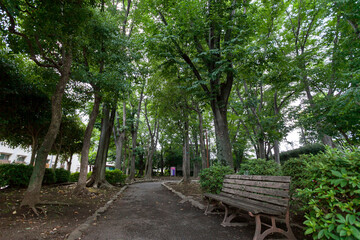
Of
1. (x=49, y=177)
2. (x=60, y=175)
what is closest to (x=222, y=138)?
(x=49, y=177)

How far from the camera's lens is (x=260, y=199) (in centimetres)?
315

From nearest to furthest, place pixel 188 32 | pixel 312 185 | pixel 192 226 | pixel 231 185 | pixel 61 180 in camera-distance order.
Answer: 1. pixel 312 185
2. pixel 192 226
3. pixel 231 185
4. pixel 188 32
5. pixel 61 180

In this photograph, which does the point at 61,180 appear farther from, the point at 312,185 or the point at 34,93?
the point at 312,185

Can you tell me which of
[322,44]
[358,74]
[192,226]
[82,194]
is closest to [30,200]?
[82,194]

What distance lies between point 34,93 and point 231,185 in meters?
9.15

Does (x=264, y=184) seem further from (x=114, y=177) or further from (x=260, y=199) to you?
(x=114, y=177)

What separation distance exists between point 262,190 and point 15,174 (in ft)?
32.2

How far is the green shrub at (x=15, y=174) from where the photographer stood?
739cm

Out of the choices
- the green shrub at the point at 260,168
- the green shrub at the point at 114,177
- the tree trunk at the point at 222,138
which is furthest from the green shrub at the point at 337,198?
the green shrub at the point at 114,177

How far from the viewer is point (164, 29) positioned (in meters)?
6.55

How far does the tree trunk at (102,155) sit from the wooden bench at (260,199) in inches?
276

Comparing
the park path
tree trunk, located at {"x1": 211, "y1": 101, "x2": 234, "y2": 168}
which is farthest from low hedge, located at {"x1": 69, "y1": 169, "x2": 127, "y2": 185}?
tree trunk, located at {"x1": 211, "y1": 101, "x2": 234, "y2": 168}

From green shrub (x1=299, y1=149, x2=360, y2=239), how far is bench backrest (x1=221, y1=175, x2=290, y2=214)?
0.51 m

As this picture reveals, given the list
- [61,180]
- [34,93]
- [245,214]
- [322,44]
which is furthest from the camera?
[61,180]
